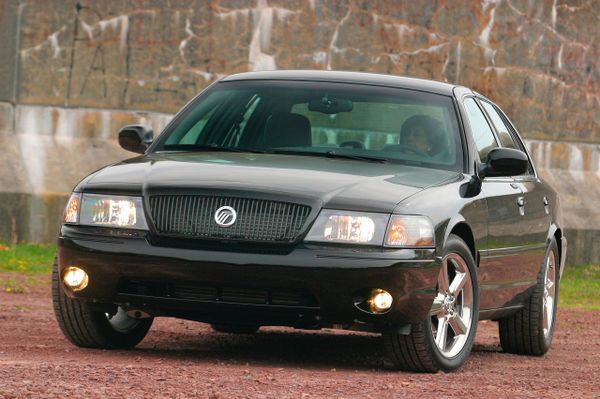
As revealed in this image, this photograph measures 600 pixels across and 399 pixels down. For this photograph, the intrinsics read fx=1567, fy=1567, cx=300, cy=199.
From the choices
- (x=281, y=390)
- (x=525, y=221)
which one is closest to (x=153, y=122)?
(x=525, y=221)

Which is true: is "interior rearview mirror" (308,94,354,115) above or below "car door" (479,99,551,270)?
above

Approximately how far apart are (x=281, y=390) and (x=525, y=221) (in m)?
3.42

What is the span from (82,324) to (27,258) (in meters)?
8.44

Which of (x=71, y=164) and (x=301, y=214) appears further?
(x=71, y=164)

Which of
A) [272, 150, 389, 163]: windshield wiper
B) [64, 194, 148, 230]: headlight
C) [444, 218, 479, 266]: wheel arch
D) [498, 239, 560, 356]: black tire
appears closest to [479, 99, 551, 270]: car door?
[498, 239, 560, 356]: black tire

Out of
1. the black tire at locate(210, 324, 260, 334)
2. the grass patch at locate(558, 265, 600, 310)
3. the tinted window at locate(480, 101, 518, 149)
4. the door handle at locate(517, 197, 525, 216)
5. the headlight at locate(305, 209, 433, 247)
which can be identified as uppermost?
the tinted window at locate(480, 101, 518, 149)

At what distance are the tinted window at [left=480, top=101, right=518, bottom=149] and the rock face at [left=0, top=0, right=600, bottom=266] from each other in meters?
8.13

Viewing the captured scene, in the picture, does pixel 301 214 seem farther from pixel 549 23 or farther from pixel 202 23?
pixel 549 23

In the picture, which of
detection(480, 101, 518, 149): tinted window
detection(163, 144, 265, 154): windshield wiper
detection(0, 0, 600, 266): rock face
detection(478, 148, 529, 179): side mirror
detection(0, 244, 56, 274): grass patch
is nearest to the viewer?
detection(163, 144, 265, 154): windshield wiper

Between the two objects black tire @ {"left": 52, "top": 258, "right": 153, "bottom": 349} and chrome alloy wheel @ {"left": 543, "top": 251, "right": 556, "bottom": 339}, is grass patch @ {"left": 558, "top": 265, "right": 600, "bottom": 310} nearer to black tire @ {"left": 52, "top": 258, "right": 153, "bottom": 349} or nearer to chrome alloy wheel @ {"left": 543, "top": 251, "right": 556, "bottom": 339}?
chrome alloy wheel @ {"left": 543, "top": 251, "right": 556, "bottom": 339}

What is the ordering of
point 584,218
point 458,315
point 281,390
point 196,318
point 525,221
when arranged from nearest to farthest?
point 281,390 → point 196,318 → point 458,315 → point 525,221 → point 584,218

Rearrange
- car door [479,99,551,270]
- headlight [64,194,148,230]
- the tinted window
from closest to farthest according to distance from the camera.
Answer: headlight [64,194,148,230]
car door [479,99,551,270]
the tinted window

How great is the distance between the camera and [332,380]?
23.4 feet

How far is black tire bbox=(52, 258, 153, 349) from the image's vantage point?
320 inches
